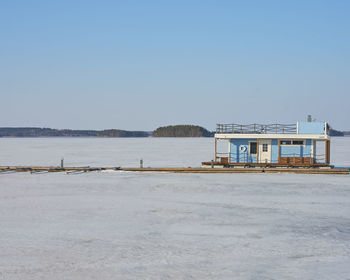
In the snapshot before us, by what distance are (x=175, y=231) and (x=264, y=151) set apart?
2356 centimetres

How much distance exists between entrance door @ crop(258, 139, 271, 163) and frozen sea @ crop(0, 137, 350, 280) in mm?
8824

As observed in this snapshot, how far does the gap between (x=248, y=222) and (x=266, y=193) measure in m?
8.65

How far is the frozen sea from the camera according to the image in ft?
42.3

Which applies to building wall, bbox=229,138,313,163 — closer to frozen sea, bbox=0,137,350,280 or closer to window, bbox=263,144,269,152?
window, bbox=263,144,269,152

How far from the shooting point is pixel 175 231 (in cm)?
1728

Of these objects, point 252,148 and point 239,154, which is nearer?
point 252,148

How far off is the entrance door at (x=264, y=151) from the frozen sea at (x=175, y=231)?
8.82m

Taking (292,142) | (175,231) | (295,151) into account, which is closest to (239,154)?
(292,142)

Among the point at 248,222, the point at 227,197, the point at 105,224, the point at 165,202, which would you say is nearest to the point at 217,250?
the point at 248,222

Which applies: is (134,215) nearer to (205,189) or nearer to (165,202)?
(165,202)

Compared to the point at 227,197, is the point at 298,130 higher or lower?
higher

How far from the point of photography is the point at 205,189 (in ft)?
95.3

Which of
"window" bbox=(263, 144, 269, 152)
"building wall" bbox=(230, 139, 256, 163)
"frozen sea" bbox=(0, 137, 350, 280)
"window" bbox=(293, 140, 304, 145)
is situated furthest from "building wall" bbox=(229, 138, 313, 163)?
"frozen sea" bbox=(0, 137, 350, 280)

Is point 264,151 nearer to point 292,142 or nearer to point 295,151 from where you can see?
point 292,142
